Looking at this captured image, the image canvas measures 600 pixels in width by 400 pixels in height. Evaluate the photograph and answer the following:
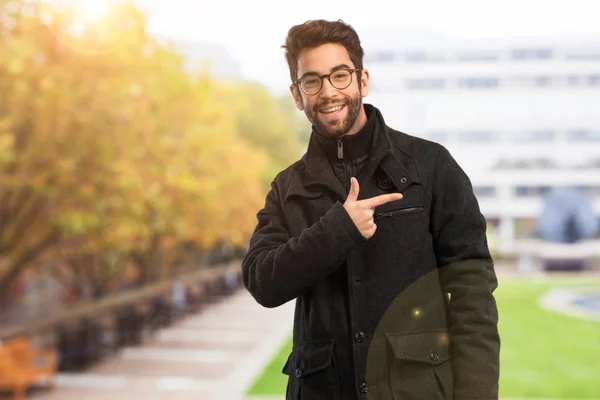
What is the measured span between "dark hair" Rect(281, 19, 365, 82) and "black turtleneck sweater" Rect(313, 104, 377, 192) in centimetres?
15

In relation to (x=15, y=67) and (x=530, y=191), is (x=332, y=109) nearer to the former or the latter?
(x=15, y=67)

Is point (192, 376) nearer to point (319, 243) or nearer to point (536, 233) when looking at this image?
point (319, 243)

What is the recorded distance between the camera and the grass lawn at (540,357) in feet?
32.0

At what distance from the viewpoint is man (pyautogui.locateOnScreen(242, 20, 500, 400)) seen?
5.35 feet

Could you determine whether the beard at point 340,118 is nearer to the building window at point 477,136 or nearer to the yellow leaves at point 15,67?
the yellow leaves at point 15,67

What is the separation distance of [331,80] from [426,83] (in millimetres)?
33173

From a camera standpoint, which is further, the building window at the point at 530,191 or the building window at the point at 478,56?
the building window at the point at 530,191

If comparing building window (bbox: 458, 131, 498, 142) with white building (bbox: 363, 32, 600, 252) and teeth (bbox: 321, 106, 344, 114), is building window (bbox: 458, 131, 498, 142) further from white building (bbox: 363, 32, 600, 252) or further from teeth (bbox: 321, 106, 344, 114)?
teeth (bbox: 321, 106, 344, 114)

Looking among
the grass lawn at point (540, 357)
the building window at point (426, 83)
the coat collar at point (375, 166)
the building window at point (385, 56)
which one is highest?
the building window at point (385, 56)

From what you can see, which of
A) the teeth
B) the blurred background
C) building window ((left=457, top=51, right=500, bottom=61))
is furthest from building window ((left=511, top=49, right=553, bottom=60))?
the teeth

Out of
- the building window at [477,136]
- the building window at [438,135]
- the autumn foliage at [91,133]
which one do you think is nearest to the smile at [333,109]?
the autumn foliage at [91,133]

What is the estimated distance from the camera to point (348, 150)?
1802 mm

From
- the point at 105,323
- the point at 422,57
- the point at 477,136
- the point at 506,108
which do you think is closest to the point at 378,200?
the point at 105,323

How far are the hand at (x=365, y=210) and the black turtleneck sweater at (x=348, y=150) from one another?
18cm
